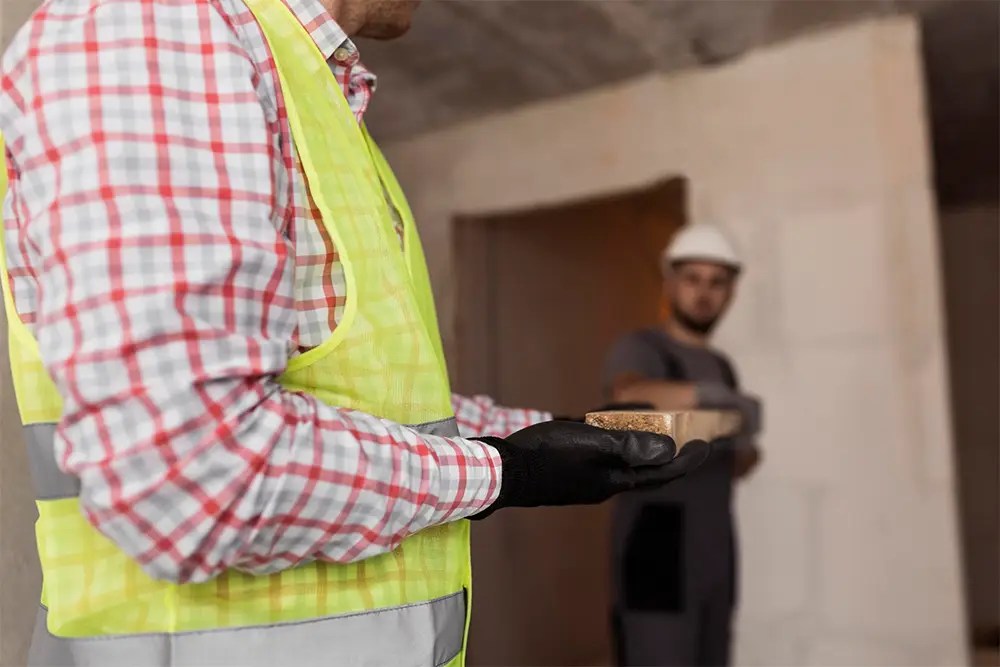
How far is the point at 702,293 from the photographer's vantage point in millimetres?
2150

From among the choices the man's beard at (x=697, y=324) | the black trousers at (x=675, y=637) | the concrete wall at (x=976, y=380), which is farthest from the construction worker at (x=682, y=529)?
the concrete wall at (x=976, y=380)

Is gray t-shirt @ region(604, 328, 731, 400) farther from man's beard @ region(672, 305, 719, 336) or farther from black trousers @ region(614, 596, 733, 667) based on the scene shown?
black trousers @ region(614, 596, 733, 667)

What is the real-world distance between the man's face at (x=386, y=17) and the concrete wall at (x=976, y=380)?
3511 millimetres

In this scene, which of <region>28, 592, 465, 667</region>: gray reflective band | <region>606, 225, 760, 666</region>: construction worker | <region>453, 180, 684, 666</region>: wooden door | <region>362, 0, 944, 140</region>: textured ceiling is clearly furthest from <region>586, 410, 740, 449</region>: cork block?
<region>453, 180, 684, 666</region>: wooden door

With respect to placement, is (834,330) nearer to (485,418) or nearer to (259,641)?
(485,418)

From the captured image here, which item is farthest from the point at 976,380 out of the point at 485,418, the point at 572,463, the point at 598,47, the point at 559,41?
the point at 572,463

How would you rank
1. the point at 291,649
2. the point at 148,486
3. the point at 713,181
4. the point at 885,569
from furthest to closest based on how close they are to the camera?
the point at 713,181 → the point at 885,569 → the point at 291,649 → the point at 148,486

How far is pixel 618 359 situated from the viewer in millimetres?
2041

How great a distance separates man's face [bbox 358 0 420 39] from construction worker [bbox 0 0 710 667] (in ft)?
0.42

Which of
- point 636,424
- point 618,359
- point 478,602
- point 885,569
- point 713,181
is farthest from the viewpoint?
point 478,602

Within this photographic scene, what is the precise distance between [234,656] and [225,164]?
338 millimetres

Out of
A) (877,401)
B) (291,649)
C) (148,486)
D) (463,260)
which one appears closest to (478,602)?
(463,260)

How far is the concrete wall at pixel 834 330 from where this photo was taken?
1.87m

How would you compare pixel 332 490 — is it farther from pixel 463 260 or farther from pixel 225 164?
pixel 463 260
